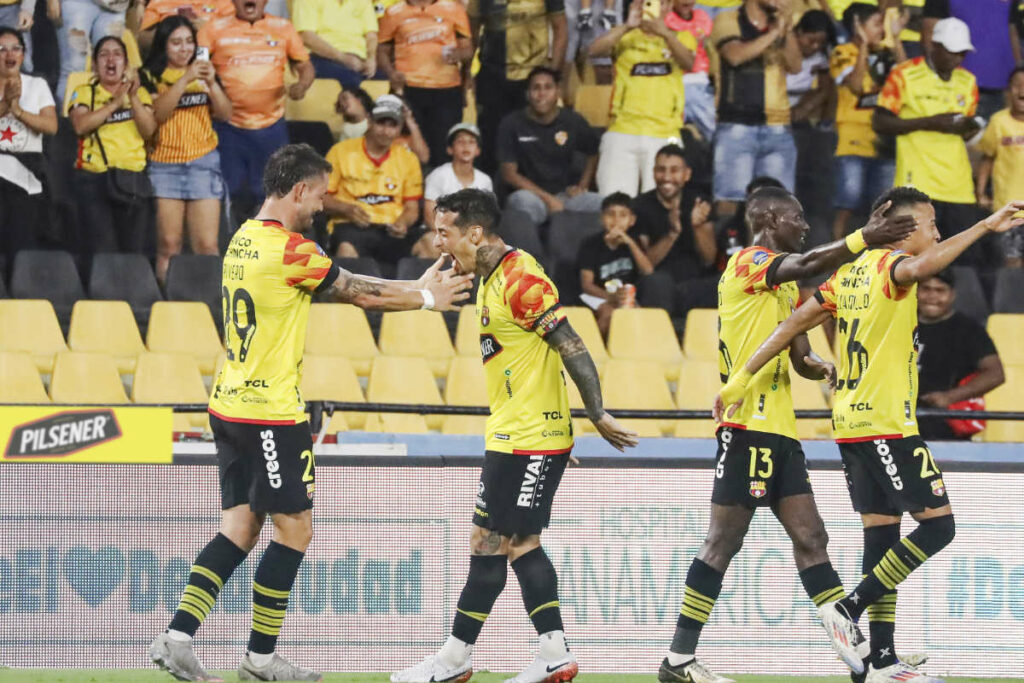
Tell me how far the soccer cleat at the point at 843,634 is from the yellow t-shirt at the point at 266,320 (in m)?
2.61

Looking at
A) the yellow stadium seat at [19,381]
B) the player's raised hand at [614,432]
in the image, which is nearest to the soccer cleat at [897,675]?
the player's raised hand at [614,432]

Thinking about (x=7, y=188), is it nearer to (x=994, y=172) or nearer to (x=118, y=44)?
(x=118, y=44)

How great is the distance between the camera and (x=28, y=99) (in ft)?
41.8

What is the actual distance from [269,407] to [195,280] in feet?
19.1

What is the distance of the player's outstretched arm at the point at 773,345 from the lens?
7344mm

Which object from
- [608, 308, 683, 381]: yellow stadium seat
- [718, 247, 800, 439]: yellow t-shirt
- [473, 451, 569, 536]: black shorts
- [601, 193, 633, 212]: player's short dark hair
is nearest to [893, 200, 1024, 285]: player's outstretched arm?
[718, 247, 800, 439]: yellow t-shirt

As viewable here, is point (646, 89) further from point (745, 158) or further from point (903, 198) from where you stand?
point (903, 198)

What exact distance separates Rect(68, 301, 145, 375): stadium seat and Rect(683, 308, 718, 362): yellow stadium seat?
4381mm

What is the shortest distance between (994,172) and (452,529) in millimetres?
8017

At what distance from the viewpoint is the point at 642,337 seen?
1262 centimetres

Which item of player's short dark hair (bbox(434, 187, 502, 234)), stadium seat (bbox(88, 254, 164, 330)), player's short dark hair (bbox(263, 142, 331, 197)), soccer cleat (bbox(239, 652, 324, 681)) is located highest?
player's short dark hair (bbox(263, 142, 331, 197))

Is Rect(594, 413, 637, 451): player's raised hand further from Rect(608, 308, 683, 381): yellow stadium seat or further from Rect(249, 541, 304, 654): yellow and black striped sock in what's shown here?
Rect(608, 308, 683, 381): yellow stadium seat

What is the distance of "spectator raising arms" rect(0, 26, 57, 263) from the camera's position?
1253 cm

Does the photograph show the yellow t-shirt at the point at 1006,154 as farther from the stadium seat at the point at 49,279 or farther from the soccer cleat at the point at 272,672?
the soccer cleat at the point at 272,672
